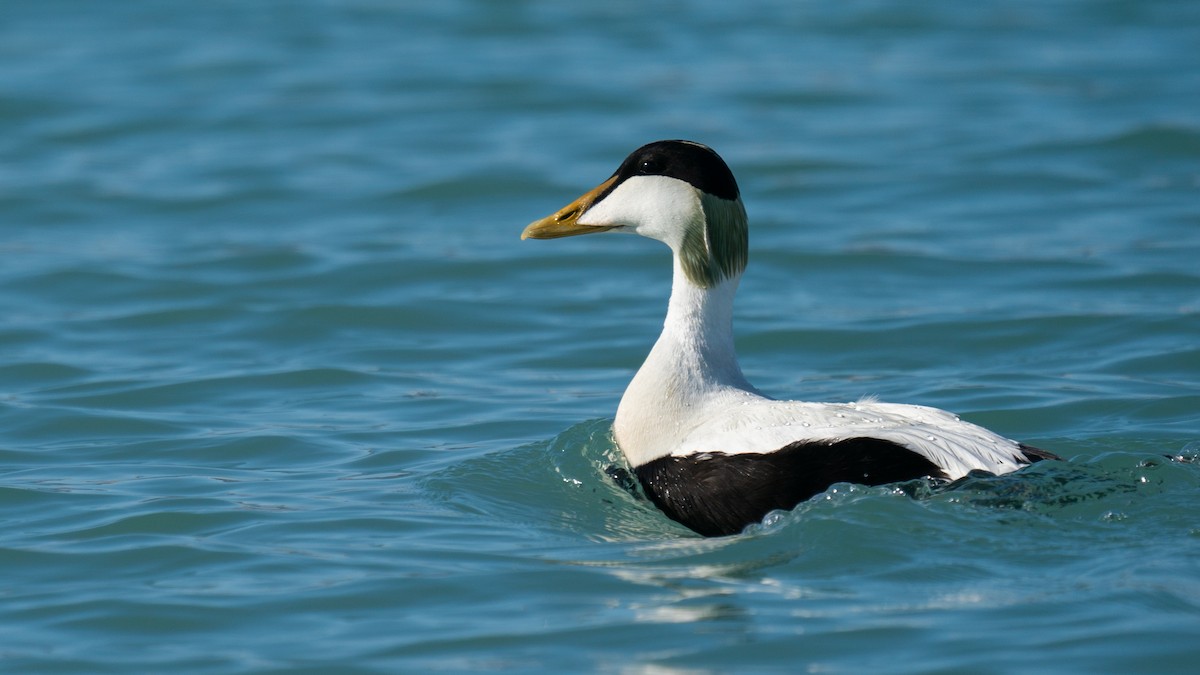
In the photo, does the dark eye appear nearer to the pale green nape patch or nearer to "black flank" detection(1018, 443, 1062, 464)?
the pale green nape patch

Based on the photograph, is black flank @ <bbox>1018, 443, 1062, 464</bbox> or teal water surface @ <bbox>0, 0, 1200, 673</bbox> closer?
teal water surface @ <bbox>0, 0, 1200, 673</bbox>

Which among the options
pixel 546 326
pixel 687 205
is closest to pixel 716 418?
pixel 687 205

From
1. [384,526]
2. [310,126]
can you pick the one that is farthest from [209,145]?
[384,526]

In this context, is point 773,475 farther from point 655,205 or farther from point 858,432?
point 655,205

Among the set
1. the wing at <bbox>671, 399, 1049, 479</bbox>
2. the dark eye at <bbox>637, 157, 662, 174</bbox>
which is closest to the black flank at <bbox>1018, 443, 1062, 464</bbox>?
the wing at <bbox>671, 399, 1049, 479</bbox>

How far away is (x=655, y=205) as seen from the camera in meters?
5.91

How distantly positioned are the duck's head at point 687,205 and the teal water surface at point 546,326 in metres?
0.88

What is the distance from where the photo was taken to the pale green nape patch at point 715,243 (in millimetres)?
5840

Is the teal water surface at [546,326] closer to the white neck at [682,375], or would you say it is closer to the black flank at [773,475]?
the black flank at [773,475]

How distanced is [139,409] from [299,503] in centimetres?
173

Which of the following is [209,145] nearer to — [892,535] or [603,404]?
[603,404]

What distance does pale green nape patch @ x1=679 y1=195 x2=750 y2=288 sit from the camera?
584 centimetres

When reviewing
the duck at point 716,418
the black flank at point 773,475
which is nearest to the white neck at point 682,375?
the duck at point 716,418

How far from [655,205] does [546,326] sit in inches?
121
